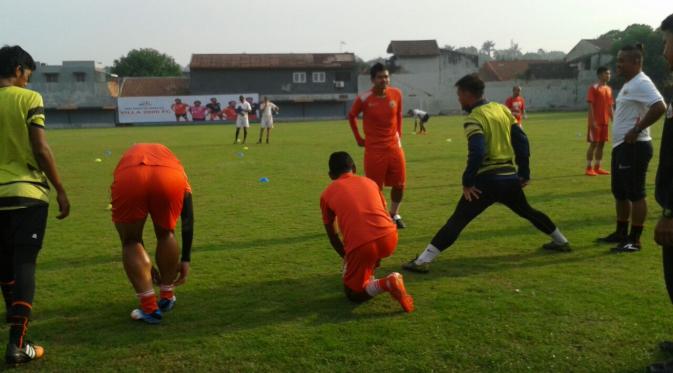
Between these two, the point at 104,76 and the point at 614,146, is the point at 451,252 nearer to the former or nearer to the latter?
the point at 614,146

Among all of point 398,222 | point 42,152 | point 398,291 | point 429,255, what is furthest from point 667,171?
point 398,222

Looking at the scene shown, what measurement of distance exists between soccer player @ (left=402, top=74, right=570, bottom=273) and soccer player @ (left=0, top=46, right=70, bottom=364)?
3180 mm

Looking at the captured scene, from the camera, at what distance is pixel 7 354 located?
3.46 metres

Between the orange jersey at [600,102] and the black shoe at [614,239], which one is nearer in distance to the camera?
the black shoe at [614,239]

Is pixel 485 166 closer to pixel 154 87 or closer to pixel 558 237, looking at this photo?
pixel 558 237

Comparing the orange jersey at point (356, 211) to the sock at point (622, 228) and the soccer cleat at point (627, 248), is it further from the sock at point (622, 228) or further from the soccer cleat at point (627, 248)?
the sock at point (622, 228)

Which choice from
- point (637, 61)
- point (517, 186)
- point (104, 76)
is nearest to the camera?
point (517, 186)

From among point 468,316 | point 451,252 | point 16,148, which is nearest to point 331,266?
point 451,252

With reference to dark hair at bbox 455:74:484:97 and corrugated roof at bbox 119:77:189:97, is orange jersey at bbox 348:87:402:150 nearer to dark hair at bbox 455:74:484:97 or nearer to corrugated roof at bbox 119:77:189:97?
dark hair at bbox 455:74:484:97

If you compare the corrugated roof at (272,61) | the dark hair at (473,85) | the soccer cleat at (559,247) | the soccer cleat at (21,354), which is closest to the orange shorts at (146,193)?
the soccer cleat at (21,354)

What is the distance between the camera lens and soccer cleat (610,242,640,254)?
223 inches

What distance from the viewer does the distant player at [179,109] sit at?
47.9m

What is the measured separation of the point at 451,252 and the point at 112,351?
3537 millimetres

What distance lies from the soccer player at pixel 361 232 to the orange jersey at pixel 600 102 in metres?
8.34
